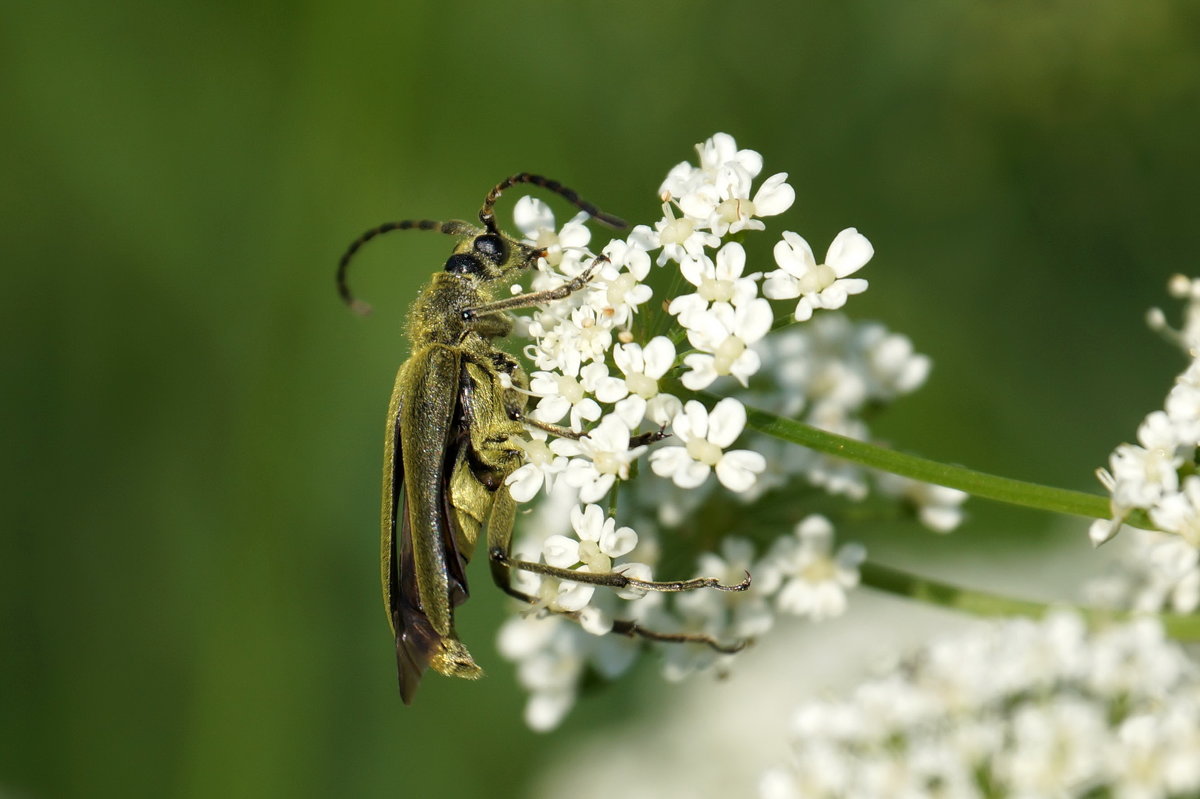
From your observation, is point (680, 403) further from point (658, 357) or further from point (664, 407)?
point (658, 357)

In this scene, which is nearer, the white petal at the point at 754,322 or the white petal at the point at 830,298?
the white petal at the point at 754,322

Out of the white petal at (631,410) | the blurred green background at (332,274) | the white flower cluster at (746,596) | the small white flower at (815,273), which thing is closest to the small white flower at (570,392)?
the white petal at (631,410)

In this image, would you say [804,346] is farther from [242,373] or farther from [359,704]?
[242,373]

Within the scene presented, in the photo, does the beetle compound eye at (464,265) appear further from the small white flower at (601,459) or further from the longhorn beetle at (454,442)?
the small white flower at (601,459)

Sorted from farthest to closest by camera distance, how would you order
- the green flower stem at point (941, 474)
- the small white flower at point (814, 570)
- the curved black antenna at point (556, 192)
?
1. the small white flower at point (814, 570)
2. the curved black antenna at point (556, 192)
3. the green flower stem at point (941, 474)

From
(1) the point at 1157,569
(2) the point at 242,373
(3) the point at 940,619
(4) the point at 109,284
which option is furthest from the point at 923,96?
(4) the point at 109,284
